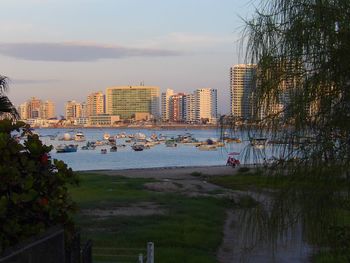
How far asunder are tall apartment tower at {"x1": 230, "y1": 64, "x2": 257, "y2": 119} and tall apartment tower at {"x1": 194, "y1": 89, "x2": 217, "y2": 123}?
1.52 metres

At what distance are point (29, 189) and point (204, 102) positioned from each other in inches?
182

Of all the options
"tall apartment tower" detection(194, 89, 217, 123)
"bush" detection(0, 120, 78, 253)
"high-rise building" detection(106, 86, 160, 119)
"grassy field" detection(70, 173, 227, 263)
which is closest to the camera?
"bush" detection(0, 120, 78, 253)

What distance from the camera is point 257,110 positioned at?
238 inches

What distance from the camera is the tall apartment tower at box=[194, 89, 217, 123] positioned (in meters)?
8.36

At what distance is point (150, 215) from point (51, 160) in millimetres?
15780

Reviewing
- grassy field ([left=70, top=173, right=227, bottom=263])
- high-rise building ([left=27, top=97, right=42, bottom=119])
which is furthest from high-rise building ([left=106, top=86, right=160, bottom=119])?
grassy field ([left=70, top=173, right=227, bottom=263])

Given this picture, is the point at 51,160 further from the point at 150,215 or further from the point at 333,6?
the point at 150,215

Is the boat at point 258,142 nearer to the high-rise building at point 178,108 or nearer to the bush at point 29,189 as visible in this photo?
the bush at point 29,189

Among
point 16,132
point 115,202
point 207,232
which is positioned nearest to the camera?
point 16,132

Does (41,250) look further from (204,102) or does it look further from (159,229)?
(159,229)

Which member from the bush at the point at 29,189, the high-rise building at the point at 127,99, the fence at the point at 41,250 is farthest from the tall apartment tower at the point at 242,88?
the high-rise building at the point at 127,99

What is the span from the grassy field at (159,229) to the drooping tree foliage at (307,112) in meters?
5.39

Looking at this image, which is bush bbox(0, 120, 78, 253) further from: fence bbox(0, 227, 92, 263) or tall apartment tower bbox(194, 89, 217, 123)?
tall apartment tower bbox(194, 89, 217, 123)

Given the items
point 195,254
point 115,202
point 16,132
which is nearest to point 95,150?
point 115,202
